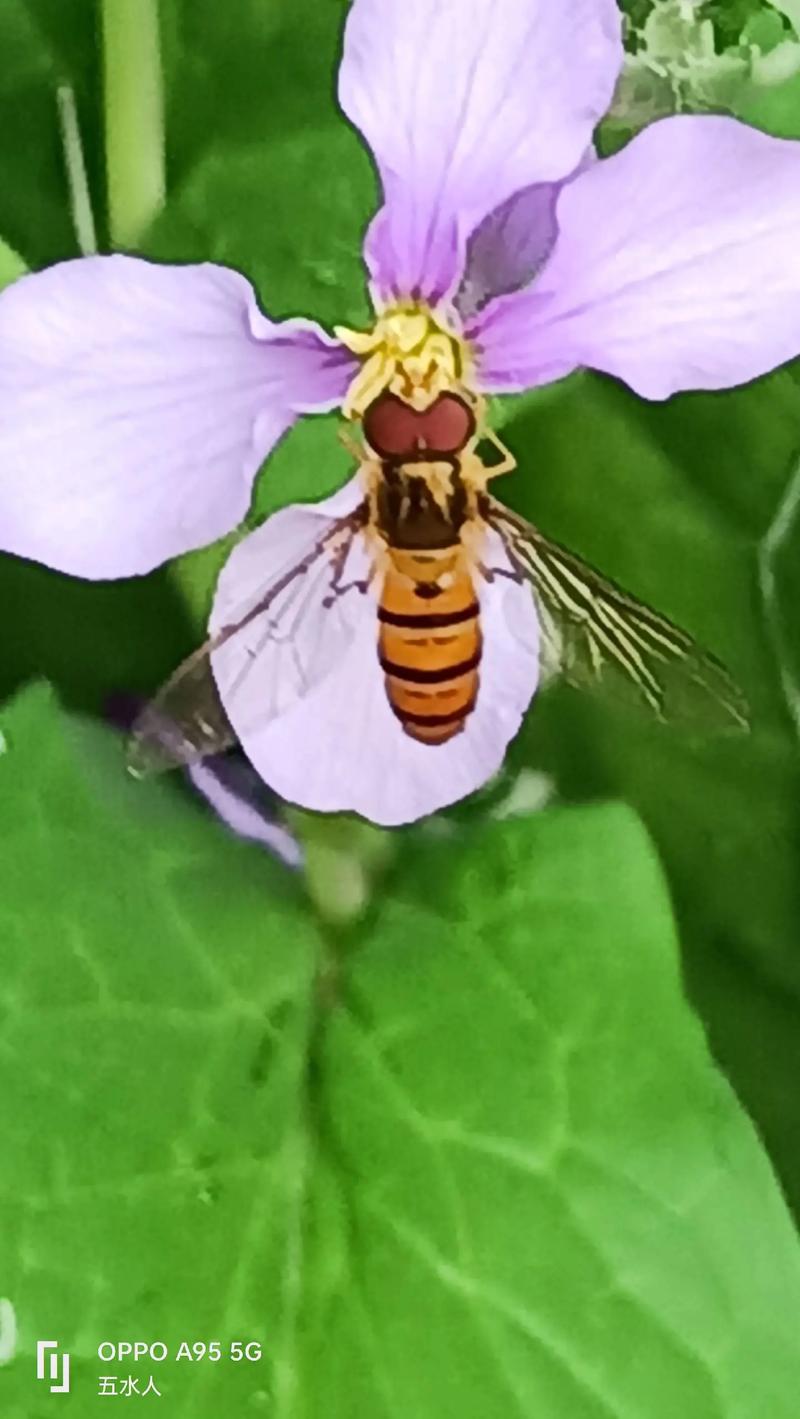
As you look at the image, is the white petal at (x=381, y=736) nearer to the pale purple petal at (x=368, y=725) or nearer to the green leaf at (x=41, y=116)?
the pale purple petal at (x=368, y=725)

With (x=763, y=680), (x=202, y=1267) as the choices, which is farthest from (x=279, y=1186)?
(x=763, y=680)

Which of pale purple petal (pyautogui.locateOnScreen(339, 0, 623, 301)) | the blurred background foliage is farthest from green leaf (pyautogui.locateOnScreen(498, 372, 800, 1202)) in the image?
pale purple petal (pyautogui.locateOnScreen(339, 0, 623, 301))

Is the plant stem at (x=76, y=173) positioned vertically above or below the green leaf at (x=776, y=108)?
below

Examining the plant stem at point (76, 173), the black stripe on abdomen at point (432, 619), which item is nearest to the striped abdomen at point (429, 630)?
the black stripe on abdomen at point (432, 619)

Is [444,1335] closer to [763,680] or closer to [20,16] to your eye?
[763,680]

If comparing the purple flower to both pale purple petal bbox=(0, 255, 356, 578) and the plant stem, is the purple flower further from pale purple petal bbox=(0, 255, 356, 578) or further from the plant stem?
the plant stem

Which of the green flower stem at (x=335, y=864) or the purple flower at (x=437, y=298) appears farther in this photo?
the green flower stem at (x=335, y=864)

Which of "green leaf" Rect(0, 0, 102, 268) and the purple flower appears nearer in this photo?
the purple flower
